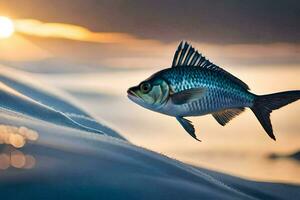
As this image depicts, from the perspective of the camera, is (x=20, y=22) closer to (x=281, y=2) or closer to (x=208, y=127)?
(x=208, y=127)

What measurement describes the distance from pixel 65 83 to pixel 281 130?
649 mm

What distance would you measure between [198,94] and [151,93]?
0.45 feet

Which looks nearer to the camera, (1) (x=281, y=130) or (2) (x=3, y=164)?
(2) (x=3, y=164)

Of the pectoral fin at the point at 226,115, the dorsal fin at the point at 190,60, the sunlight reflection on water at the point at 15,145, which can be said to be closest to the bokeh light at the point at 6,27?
the sunlight reflection on water at the point at 15,145

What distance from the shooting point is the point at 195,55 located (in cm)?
164

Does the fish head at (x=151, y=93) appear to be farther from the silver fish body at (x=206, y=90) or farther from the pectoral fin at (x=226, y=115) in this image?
the pectoral fin at (x=226, y=115)

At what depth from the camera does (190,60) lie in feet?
5.37

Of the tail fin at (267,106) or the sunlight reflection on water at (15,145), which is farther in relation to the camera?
the tail fin at (267,106)

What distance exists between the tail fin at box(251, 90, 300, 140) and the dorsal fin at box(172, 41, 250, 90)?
86 mm

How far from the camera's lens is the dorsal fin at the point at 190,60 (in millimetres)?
1635

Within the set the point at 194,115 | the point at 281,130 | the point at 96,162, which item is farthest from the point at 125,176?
the point at 281,130

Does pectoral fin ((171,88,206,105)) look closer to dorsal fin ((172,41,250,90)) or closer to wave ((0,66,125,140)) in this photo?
dorsal fin ((172,41,250,90))

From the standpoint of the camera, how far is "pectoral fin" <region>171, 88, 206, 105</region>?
1597 mm

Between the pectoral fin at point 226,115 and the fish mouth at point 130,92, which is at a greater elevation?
the fish mouth at point 130,92
